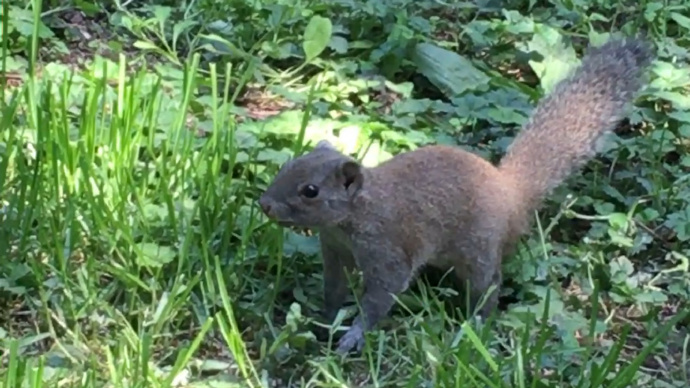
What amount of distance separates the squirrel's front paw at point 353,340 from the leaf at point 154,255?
0.43 metres

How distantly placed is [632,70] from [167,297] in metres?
1.43

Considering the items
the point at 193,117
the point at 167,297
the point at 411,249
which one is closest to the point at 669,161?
the point at 411,249

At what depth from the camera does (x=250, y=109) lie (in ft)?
13.0

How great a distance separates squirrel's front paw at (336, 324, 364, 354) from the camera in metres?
2.86

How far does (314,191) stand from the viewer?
2.80 m

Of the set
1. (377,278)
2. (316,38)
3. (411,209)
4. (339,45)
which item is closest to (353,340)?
(377,278)

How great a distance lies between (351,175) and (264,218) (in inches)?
14.6

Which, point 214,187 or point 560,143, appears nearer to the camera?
point 214,187

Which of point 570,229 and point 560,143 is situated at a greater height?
point 560,143

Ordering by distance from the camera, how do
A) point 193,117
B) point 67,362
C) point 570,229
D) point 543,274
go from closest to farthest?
point 67,362 → point 543,274 → point 570,229 → point 193,117

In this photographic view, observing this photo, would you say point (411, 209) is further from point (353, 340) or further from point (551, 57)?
point (551, 57)

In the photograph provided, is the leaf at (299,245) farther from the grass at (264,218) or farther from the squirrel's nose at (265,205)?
the squirrel's nose at (265,205)

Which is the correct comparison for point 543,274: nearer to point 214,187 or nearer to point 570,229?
point 570,229

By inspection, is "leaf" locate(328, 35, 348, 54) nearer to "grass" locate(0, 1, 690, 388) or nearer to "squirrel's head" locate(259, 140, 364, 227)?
"grass" locate(0, 1, 690, 388)
